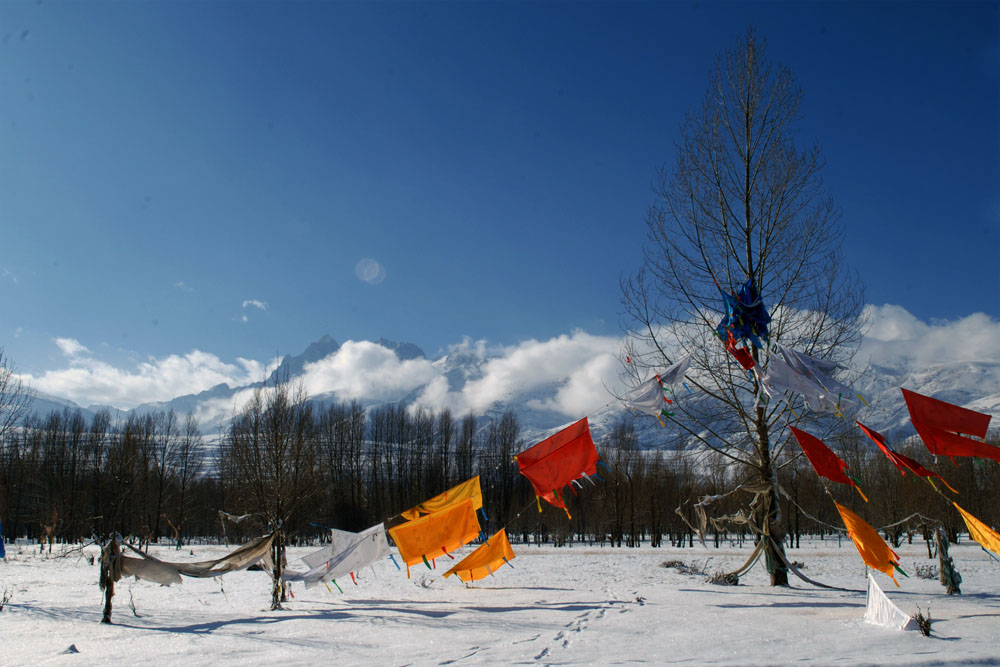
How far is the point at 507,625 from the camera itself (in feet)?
32.9

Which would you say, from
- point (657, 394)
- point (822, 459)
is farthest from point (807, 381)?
point (657, 394)

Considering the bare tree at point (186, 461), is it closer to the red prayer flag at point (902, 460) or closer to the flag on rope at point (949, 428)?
the red prayer flag at point (902, 460)

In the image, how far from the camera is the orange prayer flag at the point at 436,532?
11695 millimetres

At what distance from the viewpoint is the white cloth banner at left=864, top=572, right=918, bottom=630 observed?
7941mm

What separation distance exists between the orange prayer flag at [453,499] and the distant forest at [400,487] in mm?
18220

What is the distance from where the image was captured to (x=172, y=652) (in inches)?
329

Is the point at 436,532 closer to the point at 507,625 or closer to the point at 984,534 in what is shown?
the point at 507,625

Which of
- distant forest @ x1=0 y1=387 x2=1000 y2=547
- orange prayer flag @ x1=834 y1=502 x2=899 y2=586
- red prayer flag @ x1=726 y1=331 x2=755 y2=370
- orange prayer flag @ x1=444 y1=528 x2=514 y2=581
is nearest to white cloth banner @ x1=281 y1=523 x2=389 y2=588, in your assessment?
orange prayer flag @ x1=444 y1=528 x2=514 y2=581

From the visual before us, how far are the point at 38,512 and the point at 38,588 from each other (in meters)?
40.8

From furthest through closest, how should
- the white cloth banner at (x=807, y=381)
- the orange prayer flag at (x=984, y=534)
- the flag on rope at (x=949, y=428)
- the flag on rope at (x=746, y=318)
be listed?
the flag on rope at (x=746, y=318)
the white cloth banner at (x=807, y=381)
the orange prayer flag at (x=984, y=534)
the flag on rope at (x=949, y=428)

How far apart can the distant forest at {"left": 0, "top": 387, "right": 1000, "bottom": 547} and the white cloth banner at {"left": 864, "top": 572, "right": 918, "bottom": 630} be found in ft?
83.3

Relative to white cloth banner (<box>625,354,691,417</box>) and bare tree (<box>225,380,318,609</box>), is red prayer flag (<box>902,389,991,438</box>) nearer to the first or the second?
white cloth banner (<box>625,354,691,417</box>)

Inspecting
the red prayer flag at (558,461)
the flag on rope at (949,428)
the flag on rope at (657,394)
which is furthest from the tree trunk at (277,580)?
the flag on rope at (949,428)

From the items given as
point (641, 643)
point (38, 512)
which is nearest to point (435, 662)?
point (641, 643)
